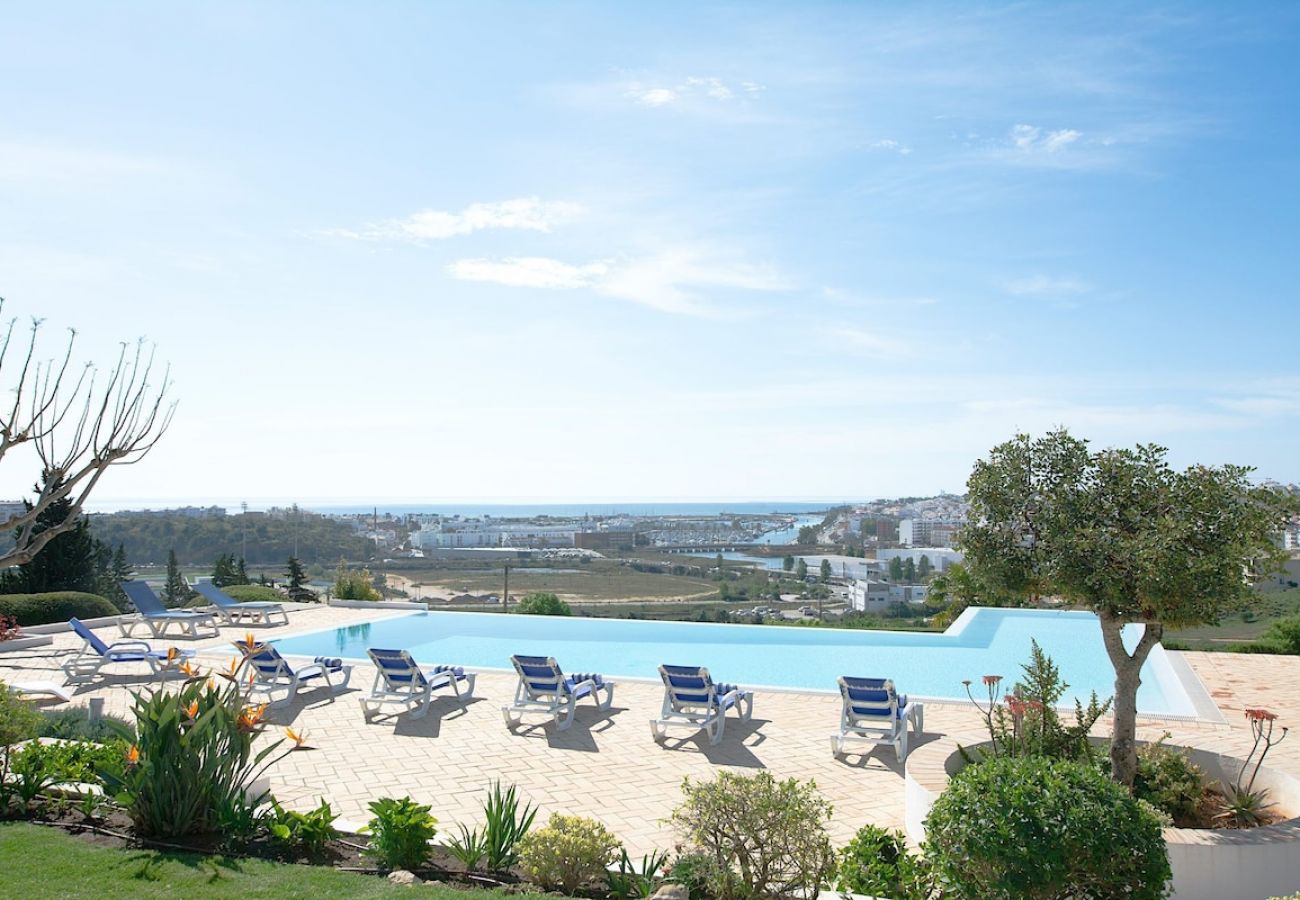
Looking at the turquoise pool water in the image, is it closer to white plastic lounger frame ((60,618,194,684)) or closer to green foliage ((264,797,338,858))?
white plastic lounger frame ((60,618,194,684))

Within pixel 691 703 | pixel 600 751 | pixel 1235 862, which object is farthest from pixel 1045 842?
pixel 691 703

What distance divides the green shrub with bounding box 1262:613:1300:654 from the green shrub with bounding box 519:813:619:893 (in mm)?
13625

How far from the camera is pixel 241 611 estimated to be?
17.3 meters

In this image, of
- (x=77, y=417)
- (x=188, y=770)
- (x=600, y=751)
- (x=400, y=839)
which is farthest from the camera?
(x=600, y=751)

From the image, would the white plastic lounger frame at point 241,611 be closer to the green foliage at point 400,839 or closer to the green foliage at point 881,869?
the green foliage at point 400,839

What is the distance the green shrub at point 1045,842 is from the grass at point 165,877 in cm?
191

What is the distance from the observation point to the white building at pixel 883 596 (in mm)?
26125

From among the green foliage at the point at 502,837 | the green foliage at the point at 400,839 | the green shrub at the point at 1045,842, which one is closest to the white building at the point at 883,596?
the green foliage at the point at 502,837

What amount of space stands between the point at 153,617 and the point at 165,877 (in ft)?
42.7

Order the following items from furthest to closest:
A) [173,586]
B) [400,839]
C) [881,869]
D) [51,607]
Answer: [173,586] < [51,607] < [400,839] < [881,869]

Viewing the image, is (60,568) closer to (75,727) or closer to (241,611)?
A: (241,611)

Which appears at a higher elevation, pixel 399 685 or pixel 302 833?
pixel 302 833

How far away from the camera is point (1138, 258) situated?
12.8m

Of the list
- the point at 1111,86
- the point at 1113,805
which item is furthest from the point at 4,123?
the point at 1111,86
